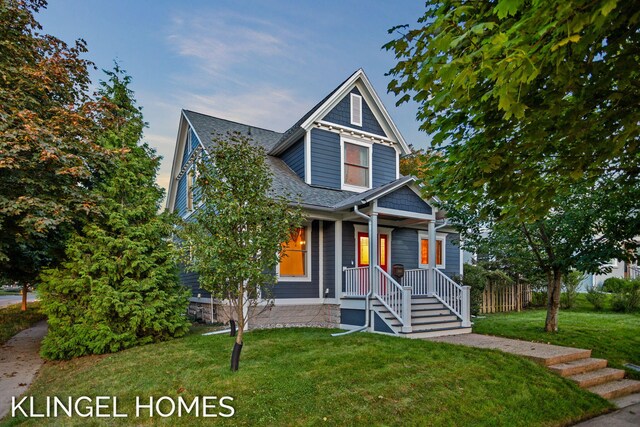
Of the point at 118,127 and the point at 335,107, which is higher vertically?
the point at 335,107

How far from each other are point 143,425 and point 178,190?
13.0 m

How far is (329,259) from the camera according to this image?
10.8 metres

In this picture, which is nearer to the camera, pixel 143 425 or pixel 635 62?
pixel 635 62

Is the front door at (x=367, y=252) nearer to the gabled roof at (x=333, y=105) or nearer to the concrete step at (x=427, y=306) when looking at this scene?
the concrete step at (x=427, y=306)

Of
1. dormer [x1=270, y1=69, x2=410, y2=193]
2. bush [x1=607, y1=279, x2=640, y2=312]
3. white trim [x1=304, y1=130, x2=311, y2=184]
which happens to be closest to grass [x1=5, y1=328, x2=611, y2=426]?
white trim [x1=304, y1=130, x2=311, y2=184]

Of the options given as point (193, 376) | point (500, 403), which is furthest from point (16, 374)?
point (500, 403)

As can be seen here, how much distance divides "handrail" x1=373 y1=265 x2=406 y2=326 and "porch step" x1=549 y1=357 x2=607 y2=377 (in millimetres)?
3320

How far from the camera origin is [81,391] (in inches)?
214

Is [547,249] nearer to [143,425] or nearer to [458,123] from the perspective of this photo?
[458,123]

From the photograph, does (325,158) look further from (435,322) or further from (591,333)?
(591,333)

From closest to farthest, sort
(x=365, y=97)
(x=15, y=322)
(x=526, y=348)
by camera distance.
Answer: (x=526, y=348) < (x=365, y=97) < (x=15, y=322)

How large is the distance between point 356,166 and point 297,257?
12.9 feet

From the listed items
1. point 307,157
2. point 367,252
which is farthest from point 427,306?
point 307,157

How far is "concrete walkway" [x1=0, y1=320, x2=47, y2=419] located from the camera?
19.5 ft
